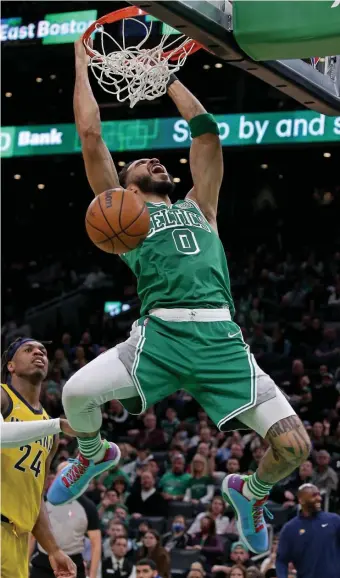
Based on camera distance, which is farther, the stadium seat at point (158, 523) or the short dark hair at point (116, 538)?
the stadium seat at point (158, 523)

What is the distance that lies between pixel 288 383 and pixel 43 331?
6.97 meters

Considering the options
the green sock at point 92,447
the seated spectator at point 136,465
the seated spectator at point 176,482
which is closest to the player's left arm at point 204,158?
the green sock at point 92,447

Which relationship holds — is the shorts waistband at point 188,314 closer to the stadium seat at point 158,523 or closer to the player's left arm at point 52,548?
the player's left arm at point 52,548

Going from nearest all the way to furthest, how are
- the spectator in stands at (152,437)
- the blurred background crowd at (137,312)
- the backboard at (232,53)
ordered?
the backboard at (232,53) < the blurred background crowd at (137,312) < the spectator in stands at (152,437)

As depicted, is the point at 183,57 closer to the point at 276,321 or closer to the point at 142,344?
the point at 142,344

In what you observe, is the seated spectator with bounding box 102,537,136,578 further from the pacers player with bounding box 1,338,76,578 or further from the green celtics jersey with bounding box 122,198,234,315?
the green celtics jersey with bounding box 122,198,234,315

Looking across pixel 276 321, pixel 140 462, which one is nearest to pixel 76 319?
pixel 276 321

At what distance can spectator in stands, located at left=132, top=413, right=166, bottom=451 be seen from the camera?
1470cm

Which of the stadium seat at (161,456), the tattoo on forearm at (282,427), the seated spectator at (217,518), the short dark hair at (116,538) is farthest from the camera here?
the stadium seat at (161,456)

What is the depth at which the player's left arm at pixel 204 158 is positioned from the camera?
6.45 meters

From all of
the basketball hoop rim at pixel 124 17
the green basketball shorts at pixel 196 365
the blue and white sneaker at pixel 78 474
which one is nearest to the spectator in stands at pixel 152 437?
the blue and white sneaker at pixel 78 474

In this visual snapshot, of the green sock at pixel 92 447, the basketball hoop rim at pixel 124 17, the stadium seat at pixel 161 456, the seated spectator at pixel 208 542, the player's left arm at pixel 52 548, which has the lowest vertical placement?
the seated spectator at pixel 208 542

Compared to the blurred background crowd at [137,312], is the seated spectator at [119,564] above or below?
below

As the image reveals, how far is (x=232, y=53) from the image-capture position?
6.01m
